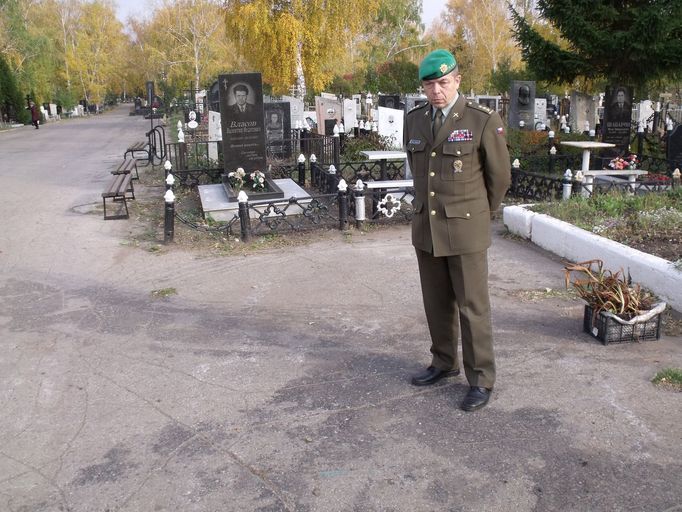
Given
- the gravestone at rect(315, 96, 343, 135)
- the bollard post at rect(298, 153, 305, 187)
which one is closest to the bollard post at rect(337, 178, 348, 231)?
the bollard post at rect(298, 153, 305, 187)

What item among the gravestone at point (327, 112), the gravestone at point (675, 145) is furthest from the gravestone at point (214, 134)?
the gravestone at point (675, 145)

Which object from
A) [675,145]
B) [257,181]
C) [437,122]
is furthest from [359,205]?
[675,145]

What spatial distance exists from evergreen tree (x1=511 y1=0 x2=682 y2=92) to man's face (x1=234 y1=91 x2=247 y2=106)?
9213mm

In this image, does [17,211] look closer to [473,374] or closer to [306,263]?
[306,263]

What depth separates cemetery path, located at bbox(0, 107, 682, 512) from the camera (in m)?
3.25

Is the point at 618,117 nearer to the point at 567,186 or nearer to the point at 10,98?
the point at 567,186

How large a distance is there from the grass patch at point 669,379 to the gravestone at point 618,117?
1287 cm

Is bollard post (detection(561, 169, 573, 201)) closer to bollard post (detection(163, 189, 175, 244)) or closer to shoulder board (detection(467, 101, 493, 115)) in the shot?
bollard post (detection(163, 189, 175, 244))

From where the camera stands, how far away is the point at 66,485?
337cm

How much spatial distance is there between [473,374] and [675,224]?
15.0 ft

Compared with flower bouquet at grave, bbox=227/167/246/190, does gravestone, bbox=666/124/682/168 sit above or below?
above

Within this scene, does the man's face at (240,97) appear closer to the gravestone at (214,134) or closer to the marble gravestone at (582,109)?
the gravestone at (214,134)

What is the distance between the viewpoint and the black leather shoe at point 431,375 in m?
4.31

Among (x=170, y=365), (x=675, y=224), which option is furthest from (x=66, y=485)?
(x=675, y=224)
